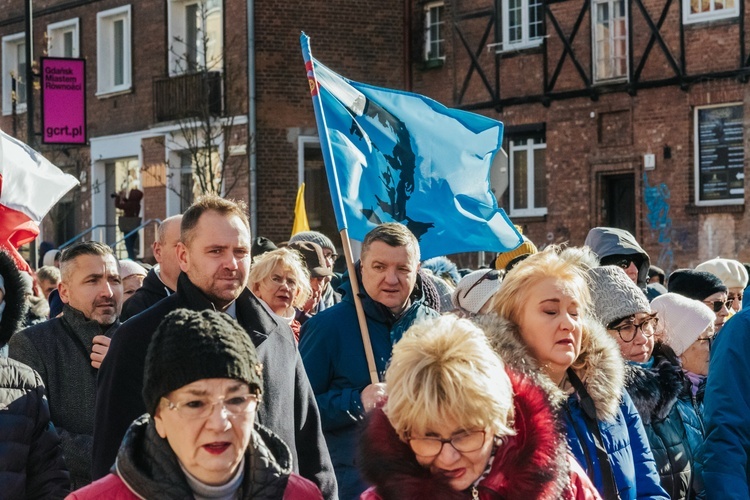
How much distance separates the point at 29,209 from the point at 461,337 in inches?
250

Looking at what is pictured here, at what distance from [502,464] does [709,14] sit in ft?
75.2

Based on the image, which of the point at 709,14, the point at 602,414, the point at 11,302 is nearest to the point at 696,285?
the point at 602,414

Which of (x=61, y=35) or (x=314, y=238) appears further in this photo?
(x=61, y=35)

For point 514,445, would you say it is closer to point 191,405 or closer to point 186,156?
point 191,405

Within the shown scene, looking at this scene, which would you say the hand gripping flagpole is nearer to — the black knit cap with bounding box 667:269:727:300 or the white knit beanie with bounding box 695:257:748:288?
the black knit cap with bounding box 667:269:727:300

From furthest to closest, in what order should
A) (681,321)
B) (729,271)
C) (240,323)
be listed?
1. (729,271)
2. (681,321)
3. (240,323)

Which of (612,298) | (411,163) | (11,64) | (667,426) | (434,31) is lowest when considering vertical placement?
(667,426)

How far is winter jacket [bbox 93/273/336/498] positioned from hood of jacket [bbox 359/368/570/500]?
4.28 ft

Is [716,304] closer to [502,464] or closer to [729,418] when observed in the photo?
[729,418]

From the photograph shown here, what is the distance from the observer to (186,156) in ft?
105

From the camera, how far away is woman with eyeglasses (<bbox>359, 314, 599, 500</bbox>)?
379cm

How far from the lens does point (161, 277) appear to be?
7.00m

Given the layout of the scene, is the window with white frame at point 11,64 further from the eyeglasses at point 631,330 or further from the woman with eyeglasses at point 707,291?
the eyeglasses at point 631,330

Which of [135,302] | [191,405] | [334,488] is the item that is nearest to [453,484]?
[191,405]
